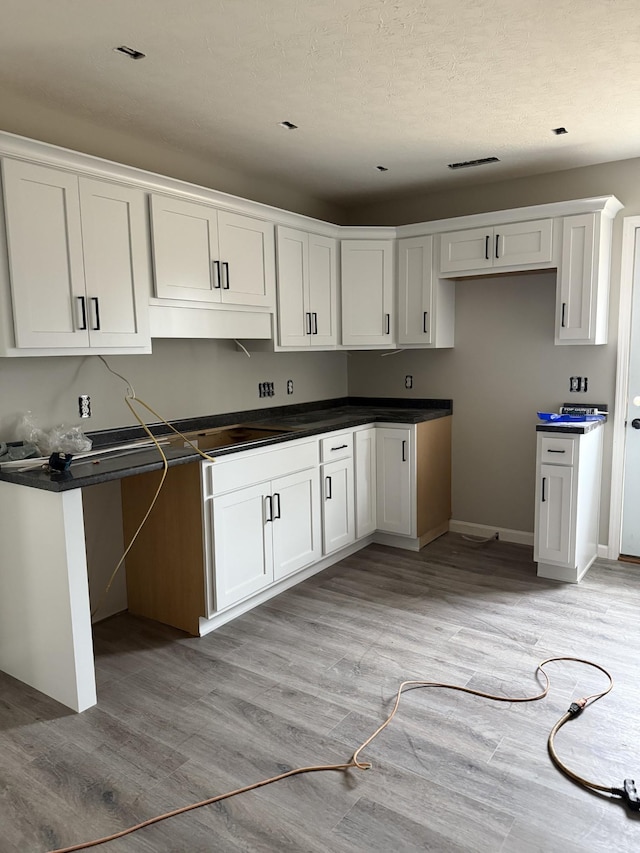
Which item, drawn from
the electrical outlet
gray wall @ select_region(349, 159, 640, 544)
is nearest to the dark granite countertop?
the electrical outlet

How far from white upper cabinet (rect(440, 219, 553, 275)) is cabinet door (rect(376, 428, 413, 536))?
48.1 inches

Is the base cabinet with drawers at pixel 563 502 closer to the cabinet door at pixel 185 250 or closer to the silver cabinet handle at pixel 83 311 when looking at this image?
the cabinet door at pixel 185 250

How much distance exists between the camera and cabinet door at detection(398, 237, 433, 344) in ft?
14.1

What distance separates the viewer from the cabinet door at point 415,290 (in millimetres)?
4285

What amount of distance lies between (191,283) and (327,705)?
7.05 ft

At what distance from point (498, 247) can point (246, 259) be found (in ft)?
5.49

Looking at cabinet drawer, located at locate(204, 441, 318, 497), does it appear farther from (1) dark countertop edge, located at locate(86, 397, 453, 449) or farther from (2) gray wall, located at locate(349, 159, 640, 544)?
(2) gray wall, located at locate(349, 159, 640, 544)

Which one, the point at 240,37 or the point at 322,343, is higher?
the point at 240,37

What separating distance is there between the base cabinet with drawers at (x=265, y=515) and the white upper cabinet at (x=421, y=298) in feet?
2.19

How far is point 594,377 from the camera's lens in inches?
158

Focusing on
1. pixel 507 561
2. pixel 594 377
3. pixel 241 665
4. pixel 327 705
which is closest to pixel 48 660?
pixel 241 665

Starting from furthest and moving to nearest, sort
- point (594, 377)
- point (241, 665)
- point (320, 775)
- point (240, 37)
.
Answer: point (594, 377) → point (241, 665) → point (240, 37) → point (320, 775)

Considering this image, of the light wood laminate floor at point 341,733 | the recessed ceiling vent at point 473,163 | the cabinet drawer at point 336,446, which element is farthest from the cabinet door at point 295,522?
the recessed ceiling vent at point 473,163

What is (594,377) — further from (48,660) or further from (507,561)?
(48,660)
